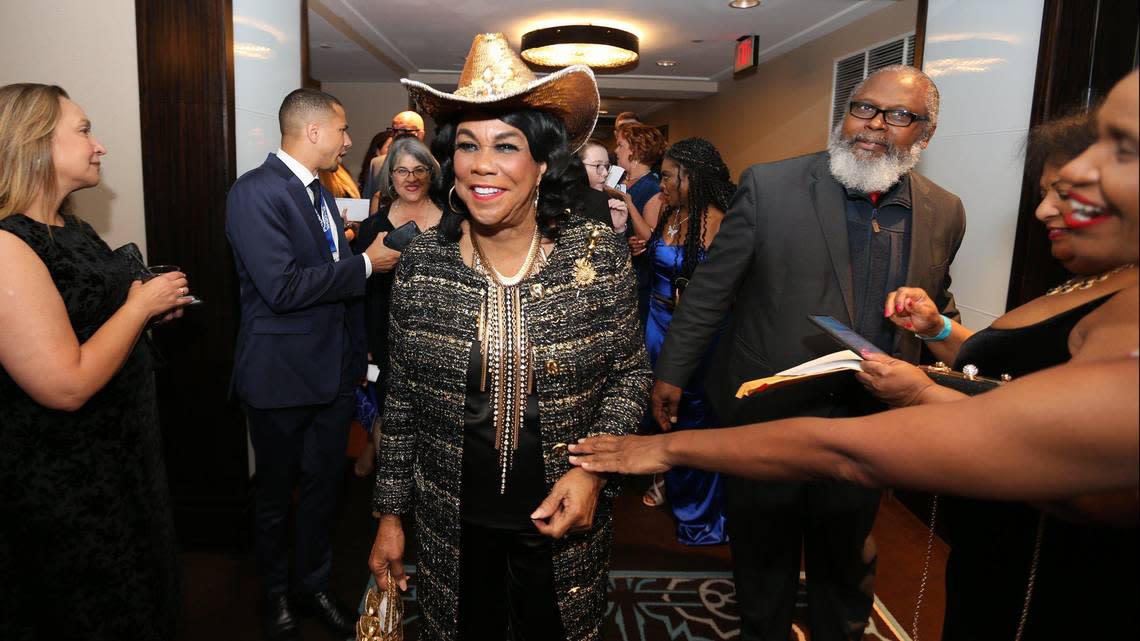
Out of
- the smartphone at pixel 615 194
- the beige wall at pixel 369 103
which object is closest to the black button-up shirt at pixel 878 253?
the smartphone at pixel 615 194

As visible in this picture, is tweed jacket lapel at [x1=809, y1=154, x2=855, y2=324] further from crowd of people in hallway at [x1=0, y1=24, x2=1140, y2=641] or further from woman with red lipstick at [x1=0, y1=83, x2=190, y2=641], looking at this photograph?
woman with red lipstick at [x1=0, y1=83, x2=190, y2=641]

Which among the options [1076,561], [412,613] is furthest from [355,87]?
[1076,561]

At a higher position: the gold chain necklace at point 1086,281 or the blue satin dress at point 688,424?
the gold chain necklace at point 1086,281

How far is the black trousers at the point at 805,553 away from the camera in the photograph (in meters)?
2.10

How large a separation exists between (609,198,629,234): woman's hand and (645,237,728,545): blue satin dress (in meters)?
0.49

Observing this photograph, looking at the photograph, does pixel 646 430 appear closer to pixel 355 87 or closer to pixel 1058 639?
pixel 1058 639

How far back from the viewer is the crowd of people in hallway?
0.88 meters

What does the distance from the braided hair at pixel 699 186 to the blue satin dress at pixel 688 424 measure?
0.07 metres

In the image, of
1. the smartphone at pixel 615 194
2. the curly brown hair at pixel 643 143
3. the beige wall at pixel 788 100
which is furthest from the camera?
the beige wall at pixel 788 100

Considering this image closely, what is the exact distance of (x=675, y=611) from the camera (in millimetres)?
2723

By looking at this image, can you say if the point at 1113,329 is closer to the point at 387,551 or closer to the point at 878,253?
the point at 878,253

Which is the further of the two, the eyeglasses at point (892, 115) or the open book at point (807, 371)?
the eyeglasses at point (892, 115)

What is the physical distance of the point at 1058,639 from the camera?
105 centimetres

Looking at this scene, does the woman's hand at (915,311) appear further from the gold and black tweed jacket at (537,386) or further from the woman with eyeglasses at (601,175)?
the woman with eyeglasses at (601,175)
